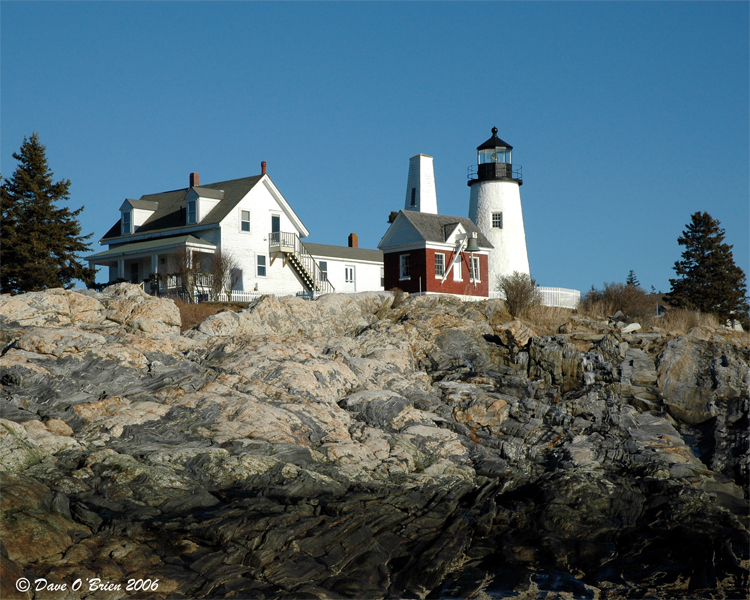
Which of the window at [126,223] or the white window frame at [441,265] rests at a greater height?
the window at [126,223]

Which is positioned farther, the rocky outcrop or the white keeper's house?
the white keeper's house

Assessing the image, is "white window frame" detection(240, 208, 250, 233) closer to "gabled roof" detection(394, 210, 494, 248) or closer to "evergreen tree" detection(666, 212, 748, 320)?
"gabled roof" detection(394, 210, 494, 248)

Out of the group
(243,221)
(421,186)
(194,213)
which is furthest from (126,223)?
(421,186)

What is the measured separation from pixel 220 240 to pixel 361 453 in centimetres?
2103

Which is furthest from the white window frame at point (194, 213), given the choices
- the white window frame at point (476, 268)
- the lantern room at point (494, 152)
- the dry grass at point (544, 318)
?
the dry grass at point (544, 318)

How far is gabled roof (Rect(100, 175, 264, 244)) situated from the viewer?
37062 millimetres

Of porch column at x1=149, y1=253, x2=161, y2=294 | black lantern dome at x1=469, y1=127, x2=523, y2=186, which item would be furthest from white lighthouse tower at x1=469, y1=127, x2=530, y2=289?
porch column at x1=149, y1=253, x2=161, y2=294

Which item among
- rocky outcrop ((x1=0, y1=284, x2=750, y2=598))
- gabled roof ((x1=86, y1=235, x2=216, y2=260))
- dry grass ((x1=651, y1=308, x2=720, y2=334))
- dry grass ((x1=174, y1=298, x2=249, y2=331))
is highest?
gabled roof ((x1=86, y1=235, x2=216, y2=260))

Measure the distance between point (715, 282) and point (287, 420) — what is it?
1146 inches

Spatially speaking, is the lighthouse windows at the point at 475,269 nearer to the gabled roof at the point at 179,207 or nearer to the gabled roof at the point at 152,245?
the gabled roof at the point at 179,207

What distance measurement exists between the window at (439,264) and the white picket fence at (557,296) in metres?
2.98

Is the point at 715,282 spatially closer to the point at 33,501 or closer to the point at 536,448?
the point at 536,448

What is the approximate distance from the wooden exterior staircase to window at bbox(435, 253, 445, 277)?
552cm

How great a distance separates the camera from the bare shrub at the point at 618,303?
Result: 1351 inches
